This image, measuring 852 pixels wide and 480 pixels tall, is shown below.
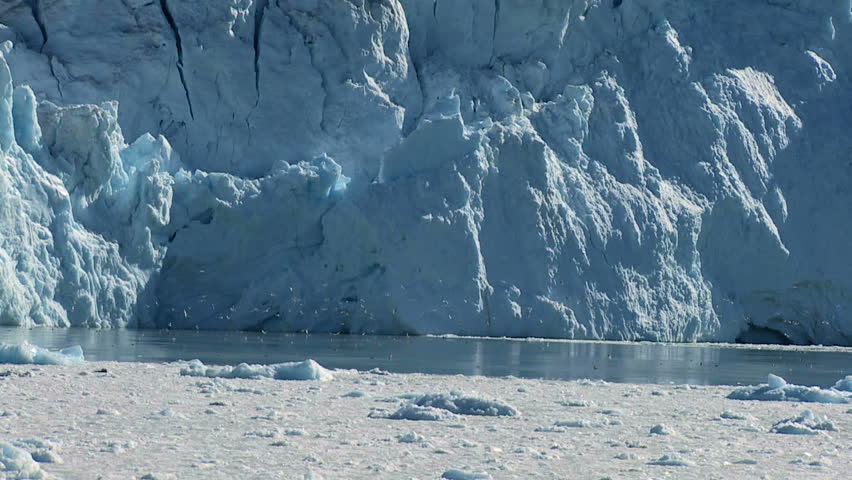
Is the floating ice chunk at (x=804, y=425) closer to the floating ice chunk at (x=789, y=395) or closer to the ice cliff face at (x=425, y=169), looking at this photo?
→ the floating ice chunk at (x=789, y=395)

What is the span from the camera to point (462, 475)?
19.7 feet

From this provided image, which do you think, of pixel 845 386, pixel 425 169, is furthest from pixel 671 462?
pixel 425 169

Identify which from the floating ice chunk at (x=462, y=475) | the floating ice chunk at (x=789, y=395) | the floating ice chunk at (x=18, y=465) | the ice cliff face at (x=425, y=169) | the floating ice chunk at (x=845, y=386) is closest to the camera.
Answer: the floating ice chunk at (x=18, y=465)

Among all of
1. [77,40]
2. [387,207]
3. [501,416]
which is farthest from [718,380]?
[77,40]

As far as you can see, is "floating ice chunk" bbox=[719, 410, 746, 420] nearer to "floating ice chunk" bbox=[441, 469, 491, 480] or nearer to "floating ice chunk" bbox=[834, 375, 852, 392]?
"floating ice chunk" bbox=[834, 375, 852, 392]

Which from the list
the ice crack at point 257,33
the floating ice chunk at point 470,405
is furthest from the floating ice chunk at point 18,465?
the ice crack at point 257,33

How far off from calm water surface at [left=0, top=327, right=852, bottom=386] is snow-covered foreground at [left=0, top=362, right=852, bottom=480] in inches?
137

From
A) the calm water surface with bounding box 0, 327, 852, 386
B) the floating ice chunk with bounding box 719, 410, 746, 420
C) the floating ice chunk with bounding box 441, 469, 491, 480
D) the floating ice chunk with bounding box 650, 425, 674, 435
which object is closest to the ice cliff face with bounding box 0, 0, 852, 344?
the calm water surface with bounding box 0, 327, 852, 386

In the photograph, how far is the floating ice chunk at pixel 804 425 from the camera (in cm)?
848

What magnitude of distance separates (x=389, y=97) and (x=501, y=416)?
2047 centimetres

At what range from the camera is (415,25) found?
30.2 m

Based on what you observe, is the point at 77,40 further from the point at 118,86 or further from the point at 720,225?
the point at 720,225

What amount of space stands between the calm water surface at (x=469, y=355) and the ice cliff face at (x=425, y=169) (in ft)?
5.02

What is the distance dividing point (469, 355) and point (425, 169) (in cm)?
902
